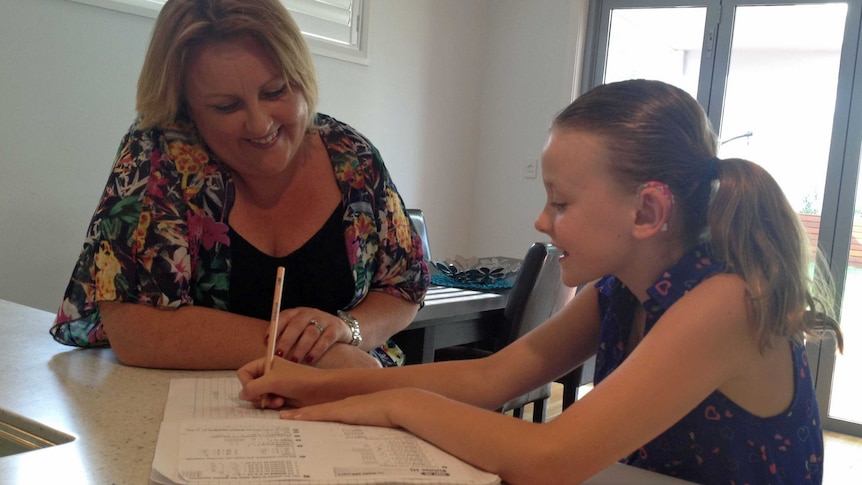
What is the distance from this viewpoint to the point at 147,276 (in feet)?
3.69

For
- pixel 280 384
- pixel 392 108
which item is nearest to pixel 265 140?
pixel 280 384

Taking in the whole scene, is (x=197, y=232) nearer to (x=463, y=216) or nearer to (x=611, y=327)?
(x=611, y=327)

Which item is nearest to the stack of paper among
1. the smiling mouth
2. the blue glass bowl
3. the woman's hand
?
the woman's hand

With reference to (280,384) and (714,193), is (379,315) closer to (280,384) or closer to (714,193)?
(280,384)

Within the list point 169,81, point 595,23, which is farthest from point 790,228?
point 595,23

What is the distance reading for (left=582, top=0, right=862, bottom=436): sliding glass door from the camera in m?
3.71

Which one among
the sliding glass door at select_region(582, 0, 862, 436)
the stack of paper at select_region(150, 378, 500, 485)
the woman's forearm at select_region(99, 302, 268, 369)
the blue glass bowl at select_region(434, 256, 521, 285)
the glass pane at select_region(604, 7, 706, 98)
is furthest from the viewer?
the glass pane at select_region(604, 7, 706, 98)

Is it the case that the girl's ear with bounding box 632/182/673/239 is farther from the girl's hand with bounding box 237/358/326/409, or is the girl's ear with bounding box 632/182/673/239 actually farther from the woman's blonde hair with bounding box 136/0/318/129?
the woman's blonde hair with bounding box 136/0/318/129

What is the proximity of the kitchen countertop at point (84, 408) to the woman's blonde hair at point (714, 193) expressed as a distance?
270 millimetres

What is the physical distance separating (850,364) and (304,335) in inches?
139

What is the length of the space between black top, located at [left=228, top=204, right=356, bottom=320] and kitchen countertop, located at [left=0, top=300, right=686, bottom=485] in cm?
17

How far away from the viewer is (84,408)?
0.89m

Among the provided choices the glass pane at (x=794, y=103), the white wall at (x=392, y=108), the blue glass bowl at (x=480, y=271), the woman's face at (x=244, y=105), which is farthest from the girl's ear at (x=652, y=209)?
the glass pane at (x=794, y=103)

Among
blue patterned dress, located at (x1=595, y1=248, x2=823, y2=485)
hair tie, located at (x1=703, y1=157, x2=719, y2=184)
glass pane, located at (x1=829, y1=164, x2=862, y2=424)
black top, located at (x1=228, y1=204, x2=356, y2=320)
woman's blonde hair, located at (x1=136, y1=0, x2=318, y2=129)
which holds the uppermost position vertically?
woman's blonde hair, located at (x1=136, y1=0, x2=318, y2=129)
